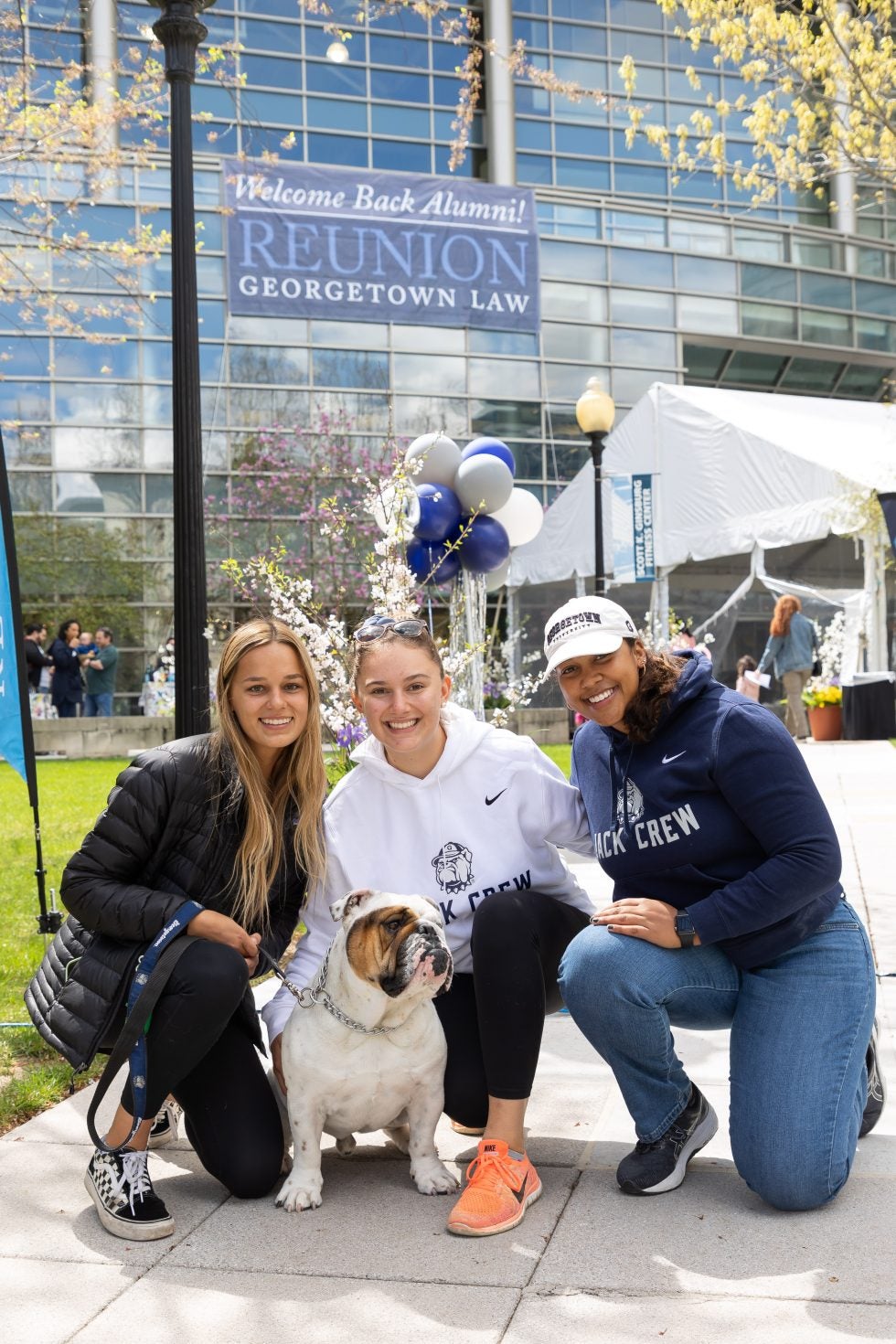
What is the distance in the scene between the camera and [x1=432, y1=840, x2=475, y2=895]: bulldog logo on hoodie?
3404mm

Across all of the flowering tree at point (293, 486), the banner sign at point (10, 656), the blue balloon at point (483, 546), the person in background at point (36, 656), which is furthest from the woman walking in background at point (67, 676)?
the banner sign at point (10, 656)

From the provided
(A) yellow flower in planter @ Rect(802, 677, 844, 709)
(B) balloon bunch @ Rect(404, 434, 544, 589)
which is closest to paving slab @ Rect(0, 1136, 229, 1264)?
(B) balloon bunch @ Rect(404, 434, 544, 589)

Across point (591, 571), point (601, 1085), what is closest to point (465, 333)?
point (591, 571)

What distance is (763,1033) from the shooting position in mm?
3020

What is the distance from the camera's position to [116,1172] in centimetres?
299

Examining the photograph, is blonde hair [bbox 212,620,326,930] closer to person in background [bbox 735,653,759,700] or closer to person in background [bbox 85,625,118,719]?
person in background [bbox 735,653,759,700]

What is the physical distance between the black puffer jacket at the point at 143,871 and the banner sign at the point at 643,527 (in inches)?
568

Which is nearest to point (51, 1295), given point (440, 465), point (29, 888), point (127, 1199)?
point (127, 1199)

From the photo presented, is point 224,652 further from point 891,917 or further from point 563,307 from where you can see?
point 563,307

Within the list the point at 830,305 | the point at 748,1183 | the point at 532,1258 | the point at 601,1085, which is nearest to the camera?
the point at 532,1258

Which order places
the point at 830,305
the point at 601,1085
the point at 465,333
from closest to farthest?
the point at 601,1085 < the point at 465,333 < the point at 830,305

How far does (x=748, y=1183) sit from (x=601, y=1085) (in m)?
1.10

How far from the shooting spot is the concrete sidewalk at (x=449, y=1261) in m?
2.44

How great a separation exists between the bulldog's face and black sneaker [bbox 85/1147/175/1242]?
A: 2.34ft
